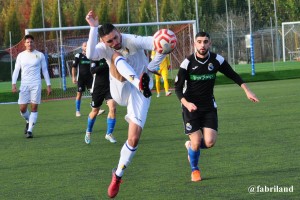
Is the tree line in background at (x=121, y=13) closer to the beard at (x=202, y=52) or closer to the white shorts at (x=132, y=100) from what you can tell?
the beard at (x=202, y=52)

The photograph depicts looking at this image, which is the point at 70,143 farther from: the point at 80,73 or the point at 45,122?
the point at 80,73

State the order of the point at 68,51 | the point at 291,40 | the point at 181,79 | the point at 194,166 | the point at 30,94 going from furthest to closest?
1. the point at 291,40
2. the point at 68,51
3. the point at 30,94
4. the point at 181,79
5. the point at 194,166

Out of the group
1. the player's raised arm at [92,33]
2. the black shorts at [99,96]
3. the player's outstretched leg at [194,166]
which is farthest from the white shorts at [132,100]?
the black shorts at [99,96]

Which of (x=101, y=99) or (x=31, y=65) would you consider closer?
(x=101, y=99)

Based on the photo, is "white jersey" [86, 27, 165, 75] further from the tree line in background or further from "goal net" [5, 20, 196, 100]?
the tree line in background

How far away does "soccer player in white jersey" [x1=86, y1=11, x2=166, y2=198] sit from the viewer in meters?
8.41

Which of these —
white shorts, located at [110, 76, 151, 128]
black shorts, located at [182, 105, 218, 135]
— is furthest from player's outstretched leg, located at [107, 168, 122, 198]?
black shorts, located at [182, 105, 218, 135]

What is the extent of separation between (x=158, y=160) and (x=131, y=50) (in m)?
2.70

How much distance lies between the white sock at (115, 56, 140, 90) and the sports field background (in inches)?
49.7

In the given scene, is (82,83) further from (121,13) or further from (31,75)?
(121,13)

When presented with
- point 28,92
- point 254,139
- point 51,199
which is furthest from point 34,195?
point 28,92

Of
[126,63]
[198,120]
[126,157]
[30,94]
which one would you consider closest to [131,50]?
[126,63]

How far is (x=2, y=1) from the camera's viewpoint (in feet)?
167

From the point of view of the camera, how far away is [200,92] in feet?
31.0
